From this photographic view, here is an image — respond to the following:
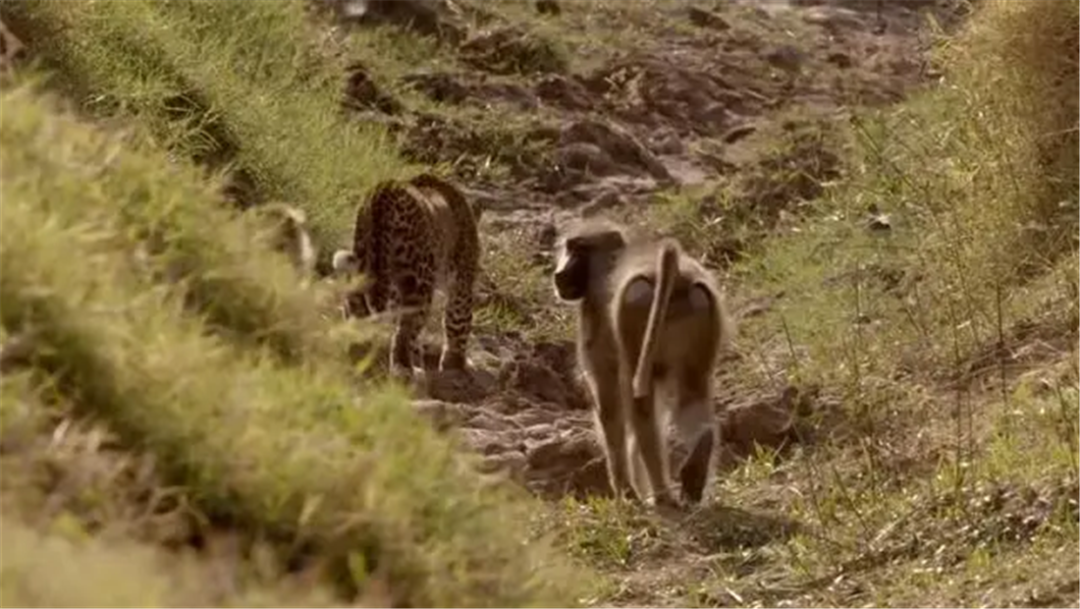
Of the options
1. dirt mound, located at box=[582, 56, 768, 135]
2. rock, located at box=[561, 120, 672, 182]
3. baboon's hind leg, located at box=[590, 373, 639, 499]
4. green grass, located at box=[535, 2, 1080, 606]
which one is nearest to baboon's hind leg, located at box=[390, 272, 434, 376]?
green grass, located at box=[535, 2, 1080, 606]

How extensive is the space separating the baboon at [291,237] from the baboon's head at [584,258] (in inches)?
47.0

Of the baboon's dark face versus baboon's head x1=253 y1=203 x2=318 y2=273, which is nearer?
baboon's head x1=253 y1=203 x2=318 y2=273

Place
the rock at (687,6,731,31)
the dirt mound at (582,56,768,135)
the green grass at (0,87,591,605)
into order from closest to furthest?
the green grass at (0,87,591,605) → the dirt mound at (582,56,768,135) → the rock at (687,6,731,31)

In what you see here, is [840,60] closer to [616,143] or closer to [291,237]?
[616,143]

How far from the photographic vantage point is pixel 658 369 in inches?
402

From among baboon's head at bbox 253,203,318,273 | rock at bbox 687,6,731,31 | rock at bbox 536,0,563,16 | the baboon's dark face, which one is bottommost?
rock at bbox 687,6,731,31

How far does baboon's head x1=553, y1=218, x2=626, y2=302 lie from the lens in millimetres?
11078

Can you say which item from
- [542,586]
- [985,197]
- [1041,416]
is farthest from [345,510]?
[985,197]

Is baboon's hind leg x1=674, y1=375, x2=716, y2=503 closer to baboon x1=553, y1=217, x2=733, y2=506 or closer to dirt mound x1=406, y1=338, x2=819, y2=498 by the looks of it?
baboon x1=553, y1=217, x2=733, y2=506

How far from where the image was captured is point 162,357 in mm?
5902

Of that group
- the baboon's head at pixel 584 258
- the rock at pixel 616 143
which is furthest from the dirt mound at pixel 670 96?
the baboon's head at pixel 584 258

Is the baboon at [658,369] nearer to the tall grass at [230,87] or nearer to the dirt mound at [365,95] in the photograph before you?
the tall grass at [230,87]

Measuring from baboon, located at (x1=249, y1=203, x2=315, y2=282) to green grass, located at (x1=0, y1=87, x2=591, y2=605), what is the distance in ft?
3.53

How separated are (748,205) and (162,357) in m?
12.0
